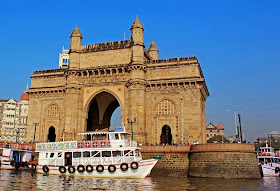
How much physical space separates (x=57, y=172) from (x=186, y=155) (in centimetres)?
1431

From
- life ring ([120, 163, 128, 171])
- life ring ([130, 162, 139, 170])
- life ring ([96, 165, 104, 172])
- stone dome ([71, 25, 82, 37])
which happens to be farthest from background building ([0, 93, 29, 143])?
life ring ([130, 162, 139, 170])

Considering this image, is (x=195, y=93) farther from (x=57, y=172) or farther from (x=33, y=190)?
(x=33, y=190)

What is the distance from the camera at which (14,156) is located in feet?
127

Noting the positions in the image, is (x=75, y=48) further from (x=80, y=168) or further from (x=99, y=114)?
(x=80, y=168)

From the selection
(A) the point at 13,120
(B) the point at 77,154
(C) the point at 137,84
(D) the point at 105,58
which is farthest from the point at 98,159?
(A) the point at 13,120

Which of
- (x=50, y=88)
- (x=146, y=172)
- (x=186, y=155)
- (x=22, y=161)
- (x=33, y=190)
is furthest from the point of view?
(x=50, y=88)

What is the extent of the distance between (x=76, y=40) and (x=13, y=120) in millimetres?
52290

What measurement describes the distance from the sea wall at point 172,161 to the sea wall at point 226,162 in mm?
1998

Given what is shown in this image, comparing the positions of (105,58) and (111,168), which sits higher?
(105,58)

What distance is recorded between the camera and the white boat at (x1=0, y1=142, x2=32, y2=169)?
121 feet

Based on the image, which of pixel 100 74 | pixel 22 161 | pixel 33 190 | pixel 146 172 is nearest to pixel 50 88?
pixel 100 74

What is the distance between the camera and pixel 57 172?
3152 centimetres

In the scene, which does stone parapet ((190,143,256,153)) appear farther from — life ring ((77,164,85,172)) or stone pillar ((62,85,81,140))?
stone pillar ((62,85,81,140))

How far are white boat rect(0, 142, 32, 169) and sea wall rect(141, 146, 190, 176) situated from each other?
16485 millimetres
